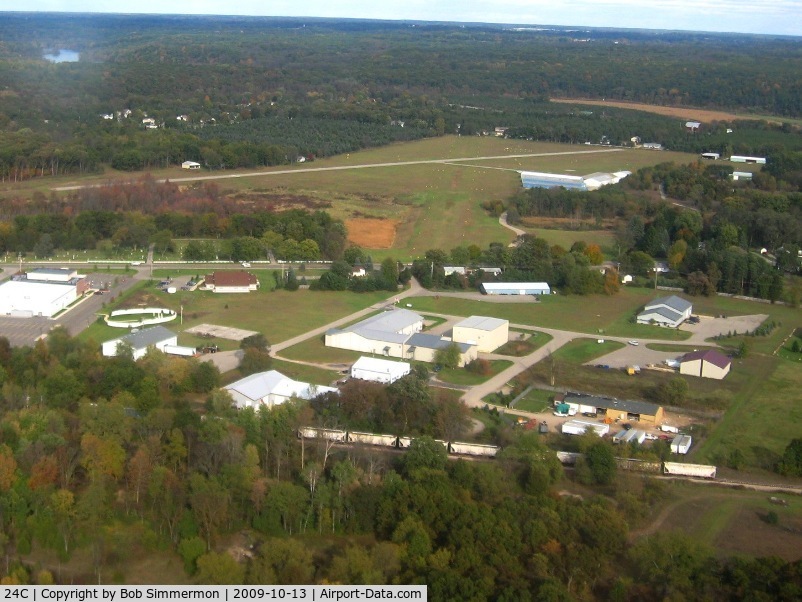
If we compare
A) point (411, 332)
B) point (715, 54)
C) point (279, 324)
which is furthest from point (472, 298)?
point (715, 54)

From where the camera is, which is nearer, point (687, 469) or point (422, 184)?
point (687, 469)

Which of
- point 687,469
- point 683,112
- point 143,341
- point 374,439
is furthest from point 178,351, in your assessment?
point 683,112

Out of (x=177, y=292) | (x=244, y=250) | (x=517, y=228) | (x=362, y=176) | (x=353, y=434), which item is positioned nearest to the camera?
(x=353, y=434)

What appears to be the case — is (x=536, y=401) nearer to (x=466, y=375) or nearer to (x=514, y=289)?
(x=466, y=375)

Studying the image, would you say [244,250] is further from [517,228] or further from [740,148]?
[740,148]

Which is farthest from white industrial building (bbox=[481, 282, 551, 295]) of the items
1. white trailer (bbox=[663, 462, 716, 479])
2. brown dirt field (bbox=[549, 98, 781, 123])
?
brown dirt field (bbox=[549, 98, 781, 123])

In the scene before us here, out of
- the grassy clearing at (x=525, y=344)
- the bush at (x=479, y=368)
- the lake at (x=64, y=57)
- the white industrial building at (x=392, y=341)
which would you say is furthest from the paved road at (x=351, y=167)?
the lake at (x=64, y=57)

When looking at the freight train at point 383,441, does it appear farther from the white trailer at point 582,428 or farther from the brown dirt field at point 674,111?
the brown dirt field at point 674,111
